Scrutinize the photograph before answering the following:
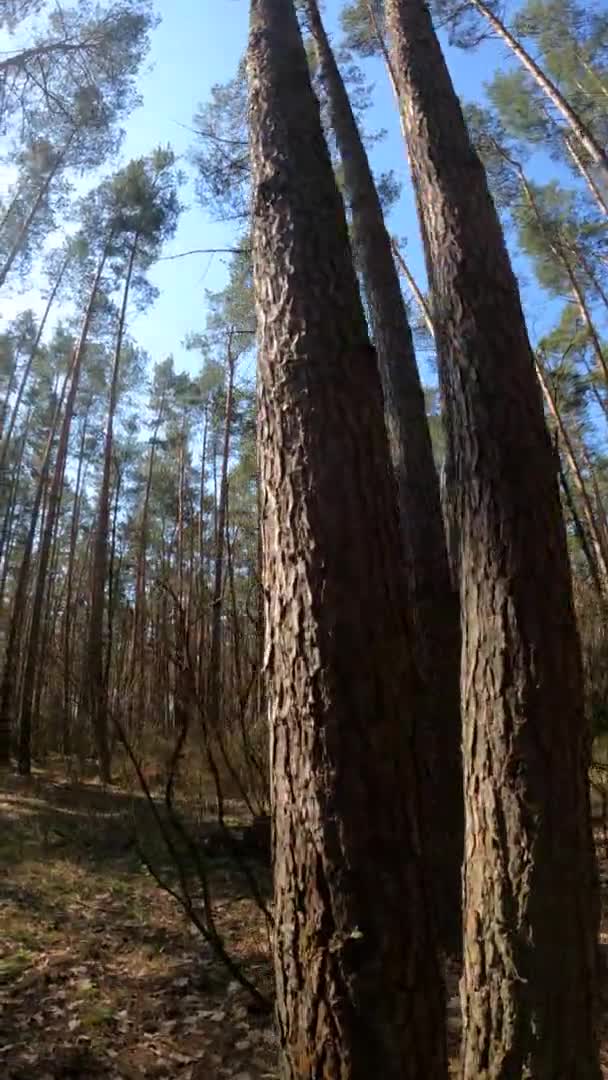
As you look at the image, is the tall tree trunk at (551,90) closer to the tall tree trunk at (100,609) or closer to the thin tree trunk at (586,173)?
the thin tree trunk at (586,173)

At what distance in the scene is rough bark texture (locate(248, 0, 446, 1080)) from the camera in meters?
1.71

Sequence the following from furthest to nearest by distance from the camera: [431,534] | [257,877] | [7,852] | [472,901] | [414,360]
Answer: [7,852] < [257,877] < [414,360] < [431,534] < [472,901]

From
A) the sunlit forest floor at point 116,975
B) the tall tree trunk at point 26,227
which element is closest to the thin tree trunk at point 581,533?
the sunlit forest floor at point 116,975

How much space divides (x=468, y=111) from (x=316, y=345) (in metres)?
12.8

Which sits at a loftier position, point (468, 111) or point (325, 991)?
point (468, 111)

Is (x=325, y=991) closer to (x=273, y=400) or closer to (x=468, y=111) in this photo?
(x=273, y=400)

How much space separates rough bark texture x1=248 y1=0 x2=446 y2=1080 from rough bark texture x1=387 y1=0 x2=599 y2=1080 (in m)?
0.61

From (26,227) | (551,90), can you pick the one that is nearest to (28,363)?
(26,227)

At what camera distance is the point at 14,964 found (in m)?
4.16

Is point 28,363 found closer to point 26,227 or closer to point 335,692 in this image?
point 26,227

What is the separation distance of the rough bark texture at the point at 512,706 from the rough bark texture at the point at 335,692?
0.61m

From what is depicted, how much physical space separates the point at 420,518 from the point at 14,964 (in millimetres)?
3529

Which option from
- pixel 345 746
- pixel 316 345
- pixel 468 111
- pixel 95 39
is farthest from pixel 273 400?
pixel 468 111

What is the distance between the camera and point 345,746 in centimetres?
182
